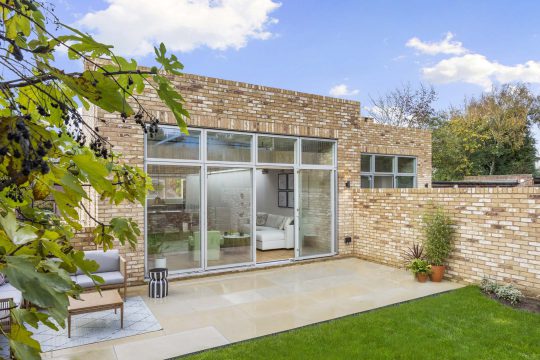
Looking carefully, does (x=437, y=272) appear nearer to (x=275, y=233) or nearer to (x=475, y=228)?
(x=475, y=228)

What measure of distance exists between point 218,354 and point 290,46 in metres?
14.1

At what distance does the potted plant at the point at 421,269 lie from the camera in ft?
20.7

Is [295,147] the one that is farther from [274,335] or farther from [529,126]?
[529,126]

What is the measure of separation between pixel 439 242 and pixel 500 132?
20738 mm

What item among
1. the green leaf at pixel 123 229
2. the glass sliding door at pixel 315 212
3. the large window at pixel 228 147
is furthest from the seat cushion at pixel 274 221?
the green leaf at pixel 123 229

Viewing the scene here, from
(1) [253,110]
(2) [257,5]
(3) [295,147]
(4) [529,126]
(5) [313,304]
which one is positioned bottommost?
(5) [313,304]

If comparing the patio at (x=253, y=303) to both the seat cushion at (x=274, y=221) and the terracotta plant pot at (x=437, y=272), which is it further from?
the seat cushion at (x=274, y=221)

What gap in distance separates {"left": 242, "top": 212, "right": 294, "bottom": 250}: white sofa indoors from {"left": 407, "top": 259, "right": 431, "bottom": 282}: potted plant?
10.1ft

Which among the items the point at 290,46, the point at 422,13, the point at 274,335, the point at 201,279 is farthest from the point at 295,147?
the point at 290,46

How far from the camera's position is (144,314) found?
4.79 m

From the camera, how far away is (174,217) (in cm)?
656

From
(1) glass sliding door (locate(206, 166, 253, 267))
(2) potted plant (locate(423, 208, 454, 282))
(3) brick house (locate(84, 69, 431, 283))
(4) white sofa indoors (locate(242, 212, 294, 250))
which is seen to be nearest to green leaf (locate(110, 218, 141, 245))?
(3) brick house (locate(84, 69, 431, 283))

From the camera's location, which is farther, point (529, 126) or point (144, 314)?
point (529, 126)

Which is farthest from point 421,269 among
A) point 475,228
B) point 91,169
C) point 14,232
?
point 14,232
